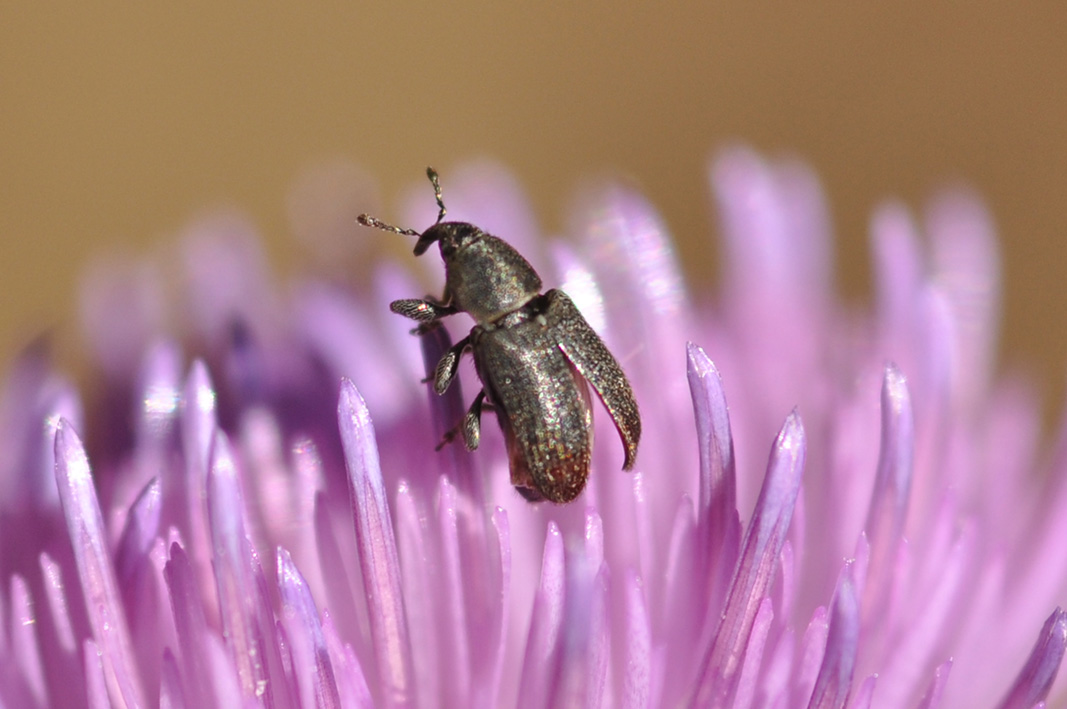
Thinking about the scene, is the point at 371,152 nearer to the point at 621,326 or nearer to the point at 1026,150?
the point at 1026,150

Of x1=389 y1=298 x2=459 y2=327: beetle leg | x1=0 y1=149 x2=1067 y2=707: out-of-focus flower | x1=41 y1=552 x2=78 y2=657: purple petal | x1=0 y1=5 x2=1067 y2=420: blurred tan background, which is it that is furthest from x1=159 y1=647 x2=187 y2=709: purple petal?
x1=0 y1=5 x2=1067 y2=420: blurred tan background

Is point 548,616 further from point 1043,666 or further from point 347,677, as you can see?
point 1043,666

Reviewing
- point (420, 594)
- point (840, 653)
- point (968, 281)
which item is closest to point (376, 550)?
point (420, 594)

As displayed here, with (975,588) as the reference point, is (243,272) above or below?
above

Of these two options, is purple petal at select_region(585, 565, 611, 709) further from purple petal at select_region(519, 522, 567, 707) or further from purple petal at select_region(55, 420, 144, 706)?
purple petal at select_region(55, 420, 144, 706)

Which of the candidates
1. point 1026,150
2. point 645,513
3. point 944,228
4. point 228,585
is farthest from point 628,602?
point 1026,150
